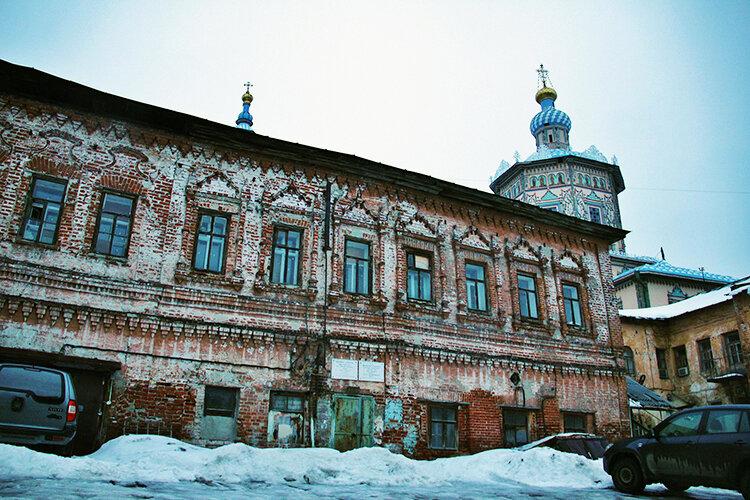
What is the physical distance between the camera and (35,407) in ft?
26.7

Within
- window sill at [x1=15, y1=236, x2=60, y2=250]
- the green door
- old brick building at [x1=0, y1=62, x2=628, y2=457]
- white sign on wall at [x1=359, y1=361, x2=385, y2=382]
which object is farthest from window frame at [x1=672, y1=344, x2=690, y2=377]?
window sill at [x1=15, y1=236, x2=60, y2=250]

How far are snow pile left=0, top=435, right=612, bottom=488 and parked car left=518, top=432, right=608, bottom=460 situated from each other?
71.9 inches

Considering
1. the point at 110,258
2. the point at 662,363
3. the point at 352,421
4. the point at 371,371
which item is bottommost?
the point at 352,421

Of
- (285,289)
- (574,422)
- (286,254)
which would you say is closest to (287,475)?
(285,289)

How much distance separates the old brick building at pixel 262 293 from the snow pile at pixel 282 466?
6.11 feet

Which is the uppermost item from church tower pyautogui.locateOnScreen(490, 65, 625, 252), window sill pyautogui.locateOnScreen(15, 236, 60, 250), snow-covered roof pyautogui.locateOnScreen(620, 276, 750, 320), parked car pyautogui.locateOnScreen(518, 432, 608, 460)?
church tower pyautogui.locateOnScreen(490, 65, 625, 252)

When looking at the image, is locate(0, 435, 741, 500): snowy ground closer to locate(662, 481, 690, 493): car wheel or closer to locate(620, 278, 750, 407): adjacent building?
locate(662, 481, 690, 493): car wheel

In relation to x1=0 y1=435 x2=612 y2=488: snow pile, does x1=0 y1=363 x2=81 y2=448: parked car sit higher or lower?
higher

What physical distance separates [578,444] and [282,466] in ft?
23.0

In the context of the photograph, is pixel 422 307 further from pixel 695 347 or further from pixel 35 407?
pixel 695 347

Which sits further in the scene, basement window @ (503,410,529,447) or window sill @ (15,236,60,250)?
basement window @ (503,410,529,447)

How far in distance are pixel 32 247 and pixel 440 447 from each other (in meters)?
9.39

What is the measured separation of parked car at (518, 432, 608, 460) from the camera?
12.6 metres

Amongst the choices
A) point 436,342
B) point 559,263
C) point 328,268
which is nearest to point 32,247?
point 328,268
